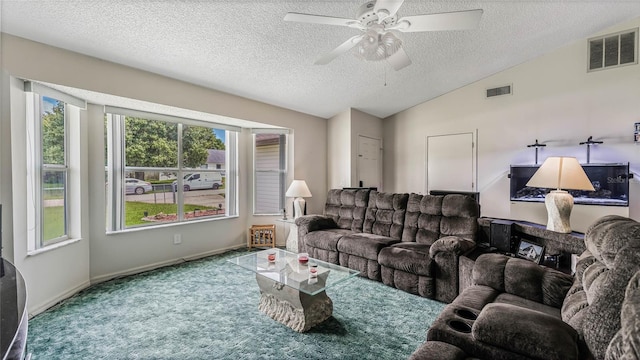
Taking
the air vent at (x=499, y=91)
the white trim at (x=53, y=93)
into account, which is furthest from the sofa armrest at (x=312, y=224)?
the air vent at (x=499, y=91)

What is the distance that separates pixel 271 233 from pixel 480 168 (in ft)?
12.5

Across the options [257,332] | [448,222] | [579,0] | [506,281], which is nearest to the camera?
[506,281]

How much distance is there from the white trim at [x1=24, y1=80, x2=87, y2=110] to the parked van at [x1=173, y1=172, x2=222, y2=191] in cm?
144

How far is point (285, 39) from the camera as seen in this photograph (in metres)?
2.78

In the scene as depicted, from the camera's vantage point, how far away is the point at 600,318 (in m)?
1.03

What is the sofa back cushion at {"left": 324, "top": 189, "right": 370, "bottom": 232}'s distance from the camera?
13.3ft

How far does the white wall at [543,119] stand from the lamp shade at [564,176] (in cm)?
169

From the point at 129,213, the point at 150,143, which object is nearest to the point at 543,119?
the point at 150,143

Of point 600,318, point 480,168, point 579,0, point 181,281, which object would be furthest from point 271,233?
point 579,0

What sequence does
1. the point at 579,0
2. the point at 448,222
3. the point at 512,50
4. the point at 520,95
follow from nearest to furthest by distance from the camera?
the point at 579,0 → the point at 448,222 → the point at 512,50 → the point at 520,95

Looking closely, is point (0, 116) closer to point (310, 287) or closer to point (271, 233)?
point (310, 287)

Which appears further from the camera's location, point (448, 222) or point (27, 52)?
point (448, 222)

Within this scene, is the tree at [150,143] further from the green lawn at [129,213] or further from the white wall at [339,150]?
the white wall at [339,150]

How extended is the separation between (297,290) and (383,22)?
2131 mm
